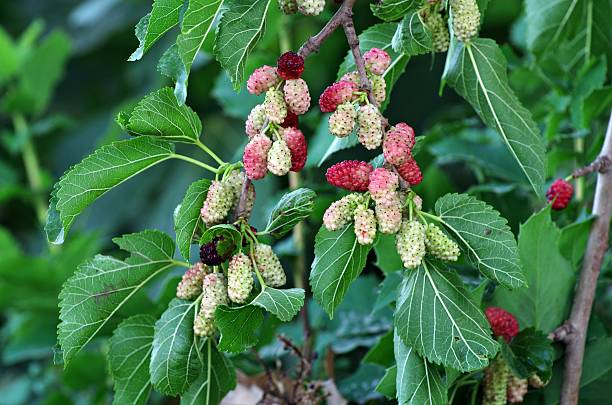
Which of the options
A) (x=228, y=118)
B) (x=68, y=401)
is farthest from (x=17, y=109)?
(x=68, y=401)

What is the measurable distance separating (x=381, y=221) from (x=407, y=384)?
103mm

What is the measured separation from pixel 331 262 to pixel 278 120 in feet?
0.28

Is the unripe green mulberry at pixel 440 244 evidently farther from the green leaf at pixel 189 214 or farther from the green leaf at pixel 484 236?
the green leaf at pixel 189 214

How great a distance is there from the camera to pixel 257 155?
19.1 inches

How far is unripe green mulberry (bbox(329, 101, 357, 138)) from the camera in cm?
47

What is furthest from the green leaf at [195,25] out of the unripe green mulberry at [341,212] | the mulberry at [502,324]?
the mulberry at [502,324]

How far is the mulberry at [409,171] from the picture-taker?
1.56 ft

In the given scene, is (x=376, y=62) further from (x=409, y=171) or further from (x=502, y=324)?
(x=502, y=324)

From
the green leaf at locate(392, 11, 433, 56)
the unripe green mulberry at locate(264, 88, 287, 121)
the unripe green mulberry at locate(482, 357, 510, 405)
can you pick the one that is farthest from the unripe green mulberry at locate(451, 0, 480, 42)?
the unripe green mulberry at locate(482, 357, 510, 405)

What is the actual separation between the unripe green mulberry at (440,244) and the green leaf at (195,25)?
0.17 metres

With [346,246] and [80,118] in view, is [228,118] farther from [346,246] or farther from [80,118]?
[346,246]

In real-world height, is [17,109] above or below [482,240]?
below

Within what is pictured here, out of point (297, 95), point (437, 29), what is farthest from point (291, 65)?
point (437, 29)

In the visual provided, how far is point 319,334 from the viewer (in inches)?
33.5
